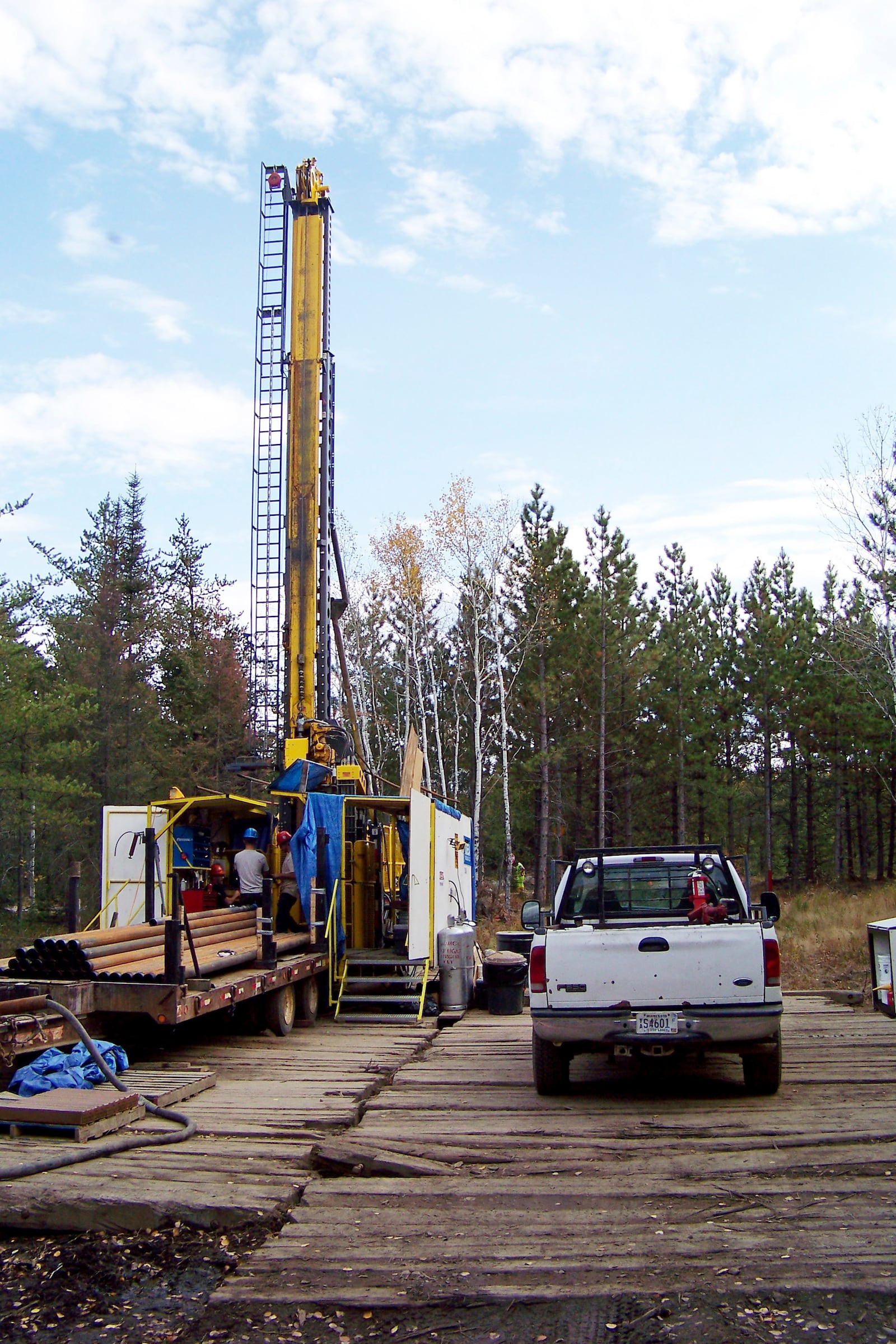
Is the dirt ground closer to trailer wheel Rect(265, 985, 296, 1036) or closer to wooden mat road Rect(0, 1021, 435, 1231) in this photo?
wooden mat road Rect(0, 1021, 435, 1231)

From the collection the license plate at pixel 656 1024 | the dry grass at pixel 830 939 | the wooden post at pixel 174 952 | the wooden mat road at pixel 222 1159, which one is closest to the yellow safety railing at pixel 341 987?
the wooden mat road at pixel 222 1159

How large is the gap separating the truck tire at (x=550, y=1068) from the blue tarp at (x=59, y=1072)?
297cm

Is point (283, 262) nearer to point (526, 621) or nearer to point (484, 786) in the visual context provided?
point (526, 621)

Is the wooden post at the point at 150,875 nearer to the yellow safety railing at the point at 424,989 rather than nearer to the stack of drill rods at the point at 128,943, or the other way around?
the stack of drill rods at the point at 128,943

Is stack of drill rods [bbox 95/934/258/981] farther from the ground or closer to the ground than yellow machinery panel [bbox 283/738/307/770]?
closer to the ground

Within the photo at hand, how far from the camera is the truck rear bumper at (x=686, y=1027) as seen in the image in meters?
7.71

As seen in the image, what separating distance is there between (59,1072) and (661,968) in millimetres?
4142

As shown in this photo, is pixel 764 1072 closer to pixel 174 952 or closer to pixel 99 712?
pixel 174 952

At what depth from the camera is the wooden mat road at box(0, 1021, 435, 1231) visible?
5.36m

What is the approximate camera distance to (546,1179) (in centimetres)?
607

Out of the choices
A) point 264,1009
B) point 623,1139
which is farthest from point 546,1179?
point 264,1009

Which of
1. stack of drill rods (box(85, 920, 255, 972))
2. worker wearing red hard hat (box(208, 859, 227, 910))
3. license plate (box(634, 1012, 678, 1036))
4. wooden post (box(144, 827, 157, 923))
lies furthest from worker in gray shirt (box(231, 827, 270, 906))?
license plate (box(634, 1012, 678, 1036))

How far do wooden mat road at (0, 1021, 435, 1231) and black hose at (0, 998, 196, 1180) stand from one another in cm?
4

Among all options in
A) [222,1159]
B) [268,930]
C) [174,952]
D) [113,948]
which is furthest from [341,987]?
[222,1159]
